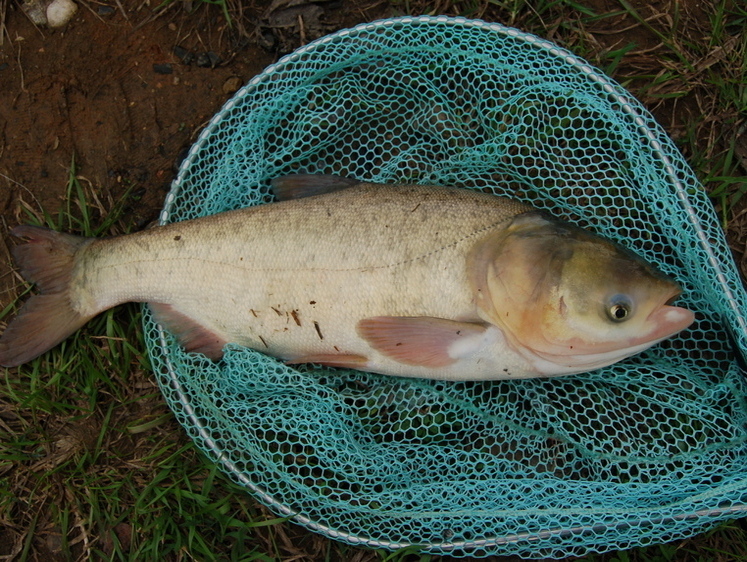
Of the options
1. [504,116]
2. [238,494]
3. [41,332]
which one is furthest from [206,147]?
[238,494]

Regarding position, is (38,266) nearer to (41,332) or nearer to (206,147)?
(41,332)

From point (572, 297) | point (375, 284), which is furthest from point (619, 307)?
point (375, 284)

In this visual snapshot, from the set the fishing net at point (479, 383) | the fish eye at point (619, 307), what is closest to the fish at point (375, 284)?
the fish eye at point (619, 307)

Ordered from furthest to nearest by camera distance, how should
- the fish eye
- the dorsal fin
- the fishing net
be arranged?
the dorsal fin, the fishing net, the fish eye

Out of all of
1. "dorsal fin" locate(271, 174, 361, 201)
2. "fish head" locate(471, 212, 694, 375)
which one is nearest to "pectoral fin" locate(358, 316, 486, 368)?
"fish head" locate(471, 212, 694, 375)

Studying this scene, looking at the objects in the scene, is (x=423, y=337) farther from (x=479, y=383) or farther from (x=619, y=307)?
(x=619, y=307)

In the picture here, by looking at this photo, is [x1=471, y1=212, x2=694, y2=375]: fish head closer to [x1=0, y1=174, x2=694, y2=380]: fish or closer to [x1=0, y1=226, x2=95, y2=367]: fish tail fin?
[x1=0, y1=174, x2=694, y2=380]: fish
